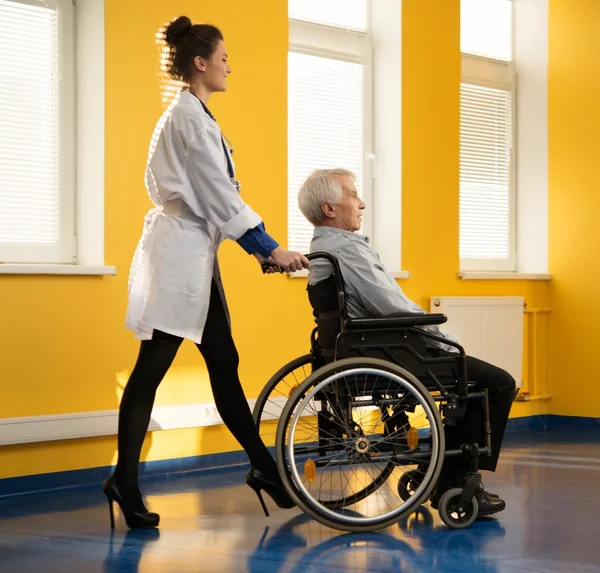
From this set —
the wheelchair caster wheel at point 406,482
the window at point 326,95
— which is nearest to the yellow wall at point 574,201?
the window at point 326,95

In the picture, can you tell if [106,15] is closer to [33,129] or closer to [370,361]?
[33,129]

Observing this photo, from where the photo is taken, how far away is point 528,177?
234 inches

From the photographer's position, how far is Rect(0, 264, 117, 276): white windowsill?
12.0 feet

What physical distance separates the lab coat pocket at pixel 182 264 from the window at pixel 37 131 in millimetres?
1146

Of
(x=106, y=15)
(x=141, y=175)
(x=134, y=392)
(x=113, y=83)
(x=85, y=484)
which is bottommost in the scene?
(x=85, y=484)

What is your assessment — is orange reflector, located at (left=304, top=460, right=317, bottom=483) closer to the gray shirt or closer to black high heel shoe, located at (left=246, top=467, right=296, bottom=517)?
black high heel shoe, located at (left=246, top=467, right=296, bottom=517)

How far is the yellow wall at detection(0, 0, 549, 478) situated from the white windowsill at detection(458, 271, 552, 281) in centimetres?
4

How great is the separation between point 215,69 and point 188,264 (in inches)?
23.6

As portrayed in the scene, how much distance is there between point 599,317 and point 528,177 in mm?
913

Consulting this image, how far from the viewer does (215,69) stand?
10.1ft

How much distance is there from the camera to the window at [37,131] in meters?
3.89

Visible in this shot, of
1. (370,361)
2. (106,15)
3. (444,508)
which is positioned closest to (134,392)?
(370,361)

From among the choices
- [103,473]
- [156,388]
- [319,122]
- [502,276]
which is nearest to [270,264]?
[156,388]

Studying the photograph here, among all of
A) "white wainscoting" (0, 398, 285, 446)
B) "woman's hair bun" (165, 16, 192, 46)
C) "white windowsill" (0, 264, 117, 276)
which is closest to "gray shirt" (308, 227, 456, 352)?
"woman's hair bun" (165, 16, 192, 46)
